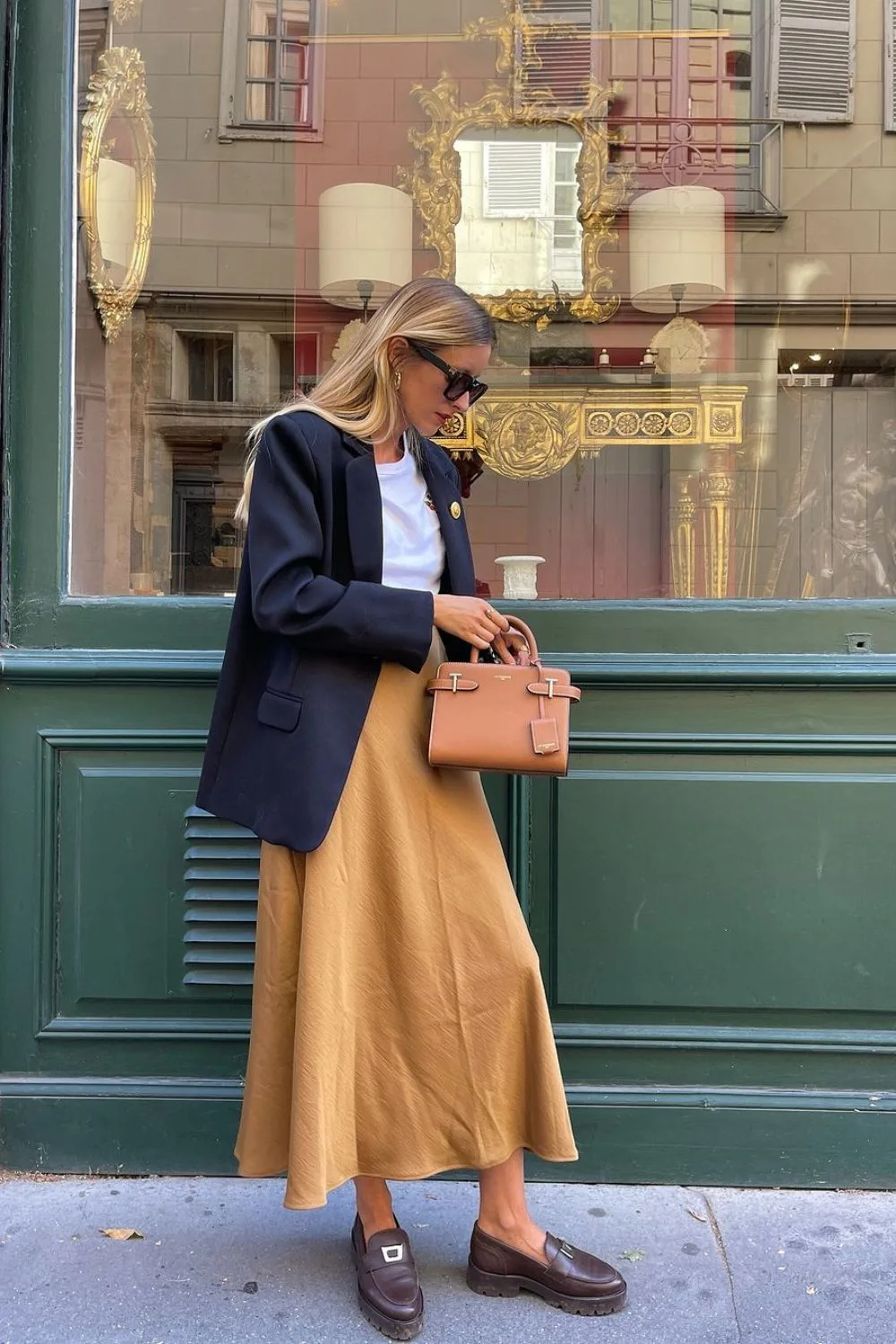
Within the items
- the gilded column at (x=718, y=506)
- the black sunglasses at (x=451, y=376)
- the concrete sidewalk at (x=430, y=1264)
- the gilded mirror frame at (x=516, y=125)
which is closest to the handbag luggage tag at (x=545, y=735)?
the black sunglasses at (x=451, y=376)

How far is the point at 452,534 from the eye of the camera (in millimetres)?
2074

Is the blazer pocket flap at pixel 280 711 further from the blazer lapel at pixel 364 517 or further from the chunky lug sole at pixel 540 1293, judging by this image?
the chunky lug sole at pixel 540 1293

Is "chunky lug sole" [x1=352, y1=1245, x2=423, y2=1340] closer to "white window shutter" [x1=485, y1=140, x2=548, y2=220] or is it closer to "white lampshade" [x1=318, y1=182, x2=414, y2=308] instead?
"white lampshade" [x1=318, y1=182, x2=414, y2=308]

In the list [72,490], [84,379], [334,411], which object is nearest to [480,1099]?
[334,411]

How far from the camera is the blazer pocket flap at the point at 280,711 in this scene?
1.90m

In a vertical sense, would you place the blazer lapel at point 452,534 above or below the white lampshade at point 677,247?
below

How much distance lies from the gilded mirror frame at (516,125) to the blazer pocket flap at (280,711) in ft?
5.99

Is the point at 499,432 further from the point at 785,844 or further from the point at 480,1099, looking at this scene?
the point at 480,1099

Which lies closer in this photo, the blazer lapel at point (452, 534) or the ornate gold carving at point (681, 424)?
the blazer lapel at point (452, 534)

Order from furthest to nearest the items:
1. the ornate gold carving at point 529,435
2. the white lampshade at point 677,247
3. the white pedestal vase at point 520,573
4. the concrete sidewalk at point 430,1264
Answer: the white lampshade at point 677,247 < the ornate gold carving at point 529,435 < the white pedestal vase at point 520,573 < the concrete sidewalk at point 430,1264

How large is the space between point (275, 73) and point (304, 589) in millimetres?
2191

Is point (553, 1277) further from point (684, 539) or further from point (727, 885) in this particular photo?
point (684, 539)

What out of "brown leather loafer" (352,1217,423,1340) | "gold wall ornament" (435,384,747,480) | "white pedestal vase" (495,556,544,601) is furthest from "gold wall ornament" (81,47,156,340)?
"brown leather loafer" (352,1217,423,1340)

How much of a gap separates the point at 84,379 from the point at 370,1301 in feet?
7.28
